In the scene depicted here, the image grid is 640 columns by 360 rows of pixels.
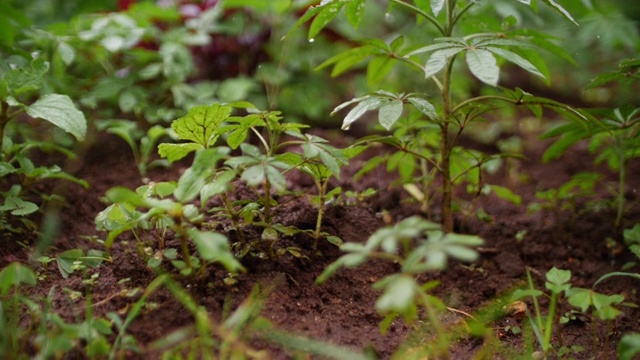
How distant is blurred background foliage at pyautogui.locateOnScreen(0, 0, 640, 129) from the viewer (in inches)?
74.4

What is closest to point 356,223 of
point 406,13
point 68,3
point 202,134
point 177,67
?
point 202,134

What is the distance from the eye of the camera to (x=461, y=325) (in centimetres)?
126

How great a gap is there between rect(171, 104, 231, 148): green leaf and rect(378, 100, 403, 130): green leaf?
344mm

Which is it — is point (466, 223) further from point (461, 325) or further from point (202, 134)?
point (202, 134)

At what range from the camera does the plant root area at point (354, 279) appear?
1.14 metres

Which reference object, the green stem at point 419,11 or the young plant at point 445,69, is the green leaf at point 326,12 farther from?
the green stem at point 419,11

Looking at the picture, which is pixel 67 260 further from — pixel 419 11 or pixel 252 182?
pixel 419 11

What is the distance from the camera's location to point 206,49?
240 centimetres

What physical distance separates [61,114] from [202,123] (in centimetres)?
41

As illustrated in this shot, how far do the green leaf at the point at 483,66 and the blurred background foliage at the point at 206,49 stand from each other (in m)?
0.45

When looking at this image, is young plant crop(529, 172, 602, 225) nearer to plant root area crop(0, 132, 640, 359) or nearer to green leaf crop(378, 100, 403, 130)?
plant root area crop(0, 132, 640, 359)

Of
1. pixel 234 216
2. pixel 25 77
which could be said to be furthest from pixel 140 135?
pixel 234 216

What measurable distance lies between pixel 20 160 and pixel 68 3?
1.73m

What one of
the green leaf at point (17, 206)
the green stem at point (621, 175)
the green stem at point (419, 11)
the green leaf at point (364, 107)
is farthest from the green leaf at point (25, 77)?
the green stem at point (621, 175)
